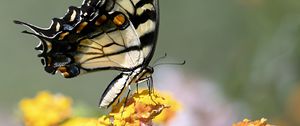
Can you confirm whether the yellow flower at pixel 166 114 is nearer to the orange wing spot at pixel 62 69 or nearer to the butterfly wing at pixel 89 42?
the butterfly wing at pixel 89 42

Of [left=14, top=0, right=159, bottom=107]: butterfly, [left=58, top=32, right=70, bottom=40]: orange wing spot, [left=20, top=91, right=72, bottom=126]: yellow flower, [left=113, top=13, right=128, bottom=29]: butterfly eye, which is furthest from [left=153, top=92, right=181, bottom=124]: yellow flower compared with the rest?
[left=20, top=91, right=72, bottom=126]: yellow flower

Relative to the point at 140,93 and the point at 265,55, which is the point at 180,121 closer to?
the point at 265,55

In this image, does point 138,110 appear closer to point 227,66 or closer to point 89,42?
point 89,42

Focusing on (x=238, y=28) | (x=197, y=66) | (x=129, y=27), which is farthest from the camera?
(x=197, y=66)

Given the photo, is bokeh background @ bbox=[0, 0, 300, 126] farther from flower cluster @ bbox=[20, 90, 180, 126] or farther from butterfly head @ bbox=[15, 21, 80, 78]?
butterfly head @ bbox=[15, 21, 80, 78]

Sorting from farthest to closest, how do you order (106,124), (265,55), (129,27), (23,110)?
(265,55) < (23,110) < (129,27) < (106,124)

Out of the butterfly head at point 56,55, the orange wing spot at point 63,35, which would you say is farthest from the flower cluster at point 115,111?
the orange wing spot at point 63,35

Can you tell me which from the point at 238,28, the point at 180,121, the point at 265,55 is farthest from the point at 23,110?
the point at 238,28
